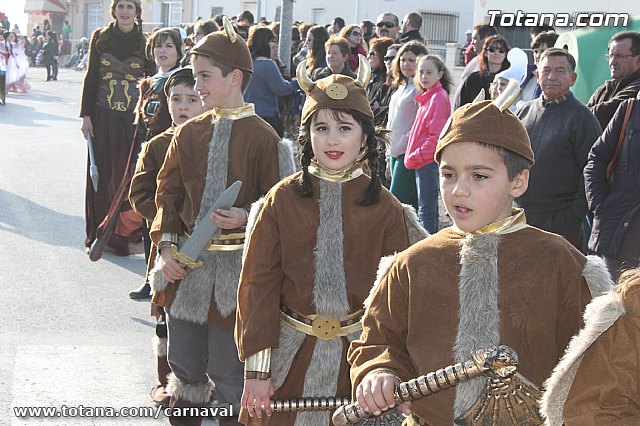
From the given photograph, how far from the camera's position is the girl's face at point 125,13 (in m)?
9.20

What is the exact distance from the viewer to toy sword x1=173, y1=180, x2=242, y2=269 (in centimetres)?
486

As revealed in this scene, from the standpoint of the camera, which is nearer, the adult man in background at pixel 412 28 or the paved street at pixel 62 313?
the paved street at pixel 62 313

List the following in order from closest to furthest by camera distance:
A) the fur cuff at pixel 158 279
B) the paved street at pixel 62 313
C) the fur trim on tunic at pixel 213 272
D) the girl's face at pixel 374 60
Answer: the fur trim on tunic at pixel 213 272 < the fur cuff at pixel 158 279 < the paved street at pixel 62 313 < the girl's face at pixel 374 60

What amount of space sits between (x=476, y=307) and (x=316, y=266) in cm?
110

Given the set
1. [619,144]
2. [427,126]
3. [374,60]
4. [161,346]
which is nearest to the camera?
[161,346]

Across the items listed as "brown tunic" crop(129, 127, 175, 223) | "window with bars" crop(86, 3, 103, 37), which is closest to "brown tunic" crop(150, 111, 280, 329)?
"brown tunic" crop(129, 127, 175, 223)

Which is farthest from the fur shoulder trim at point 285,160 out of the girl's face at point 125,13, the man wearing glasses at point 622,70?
the girl's face at point 125,13

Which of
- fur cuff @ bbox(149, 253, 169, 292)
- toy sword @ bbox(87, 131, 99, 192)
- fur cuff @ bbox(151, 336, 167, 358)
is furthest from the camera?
toy sword @ bbox(87, 131, 99, 192)

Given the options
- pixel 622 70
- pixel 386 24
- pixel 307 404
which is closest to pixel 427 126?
pixel 622 70

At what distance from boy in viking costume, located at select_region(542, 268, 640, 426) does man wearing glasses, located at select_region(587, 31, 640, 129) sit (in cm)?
512

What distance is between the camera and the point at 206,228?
196 inches

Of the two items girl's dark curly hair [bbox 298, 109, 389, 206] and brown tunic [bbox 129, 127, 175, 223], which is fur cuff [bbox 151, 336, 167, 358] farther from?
girl's dark curly hair [bbox 298, 109, 389, 206]

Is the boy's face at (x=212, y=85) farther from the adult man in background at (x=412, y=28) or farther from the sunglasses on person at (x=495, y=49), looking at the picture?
the adult man in background at (x=412, y=28)

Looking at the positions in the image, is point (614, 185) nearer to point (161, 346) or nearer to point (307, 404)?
point (161, 346)
